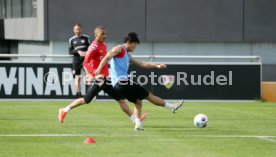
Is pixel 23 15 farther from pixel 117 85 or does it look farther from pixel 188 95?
pixel 117 85

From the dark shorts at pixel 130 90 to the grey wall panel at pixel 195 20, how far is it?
15.4 m

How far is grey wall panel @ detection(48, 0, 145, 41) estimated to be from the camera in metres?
31.2

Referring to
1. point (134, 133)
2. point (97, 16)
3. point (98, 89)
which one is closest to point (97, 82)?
point (98, 89)

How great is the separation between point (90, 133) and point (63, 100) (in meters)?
10.5

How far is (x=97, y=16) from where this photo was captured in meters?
31.4

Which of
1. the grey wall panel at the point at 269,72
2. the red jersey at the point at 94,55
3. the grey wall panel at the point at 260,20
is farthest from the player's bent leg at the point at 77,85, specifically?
the grey wall panel at the point at 269,72

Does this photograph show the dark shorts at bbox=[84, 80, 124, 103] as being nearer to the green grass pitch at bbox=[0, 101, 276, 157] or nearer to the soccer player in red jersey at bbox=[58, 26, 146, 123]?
the soccer player in red jersey at bbox=[58, 26, 146, 123]

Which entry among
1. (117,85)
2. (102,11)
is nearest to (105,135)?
(117,85)

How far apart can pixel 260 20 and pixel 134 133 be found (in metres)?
17.4

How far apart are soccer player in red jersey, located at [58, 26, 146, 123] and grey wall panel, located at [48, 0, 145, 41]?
11.6 m

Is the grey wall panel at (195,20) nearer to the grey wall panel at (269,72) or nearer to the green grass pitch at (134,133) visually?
the grey wall panel at (269,72)

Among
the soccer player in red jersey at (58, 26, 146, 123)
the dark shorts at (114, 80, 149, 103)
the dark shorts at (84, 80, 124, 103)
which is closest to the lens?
the dark shorts at (114, 80, 149, 103)

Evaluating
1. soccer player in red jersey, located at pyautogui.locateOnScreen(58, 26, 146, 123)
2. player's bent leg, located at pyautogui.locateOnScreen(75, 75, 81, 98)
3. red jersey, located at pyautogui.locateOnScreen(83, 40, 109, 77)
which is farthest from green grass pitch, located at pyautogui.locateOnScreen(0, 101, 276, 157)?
player's bent leg, located at pyautogui.locateOnScreen(75, 75, 81, 98)

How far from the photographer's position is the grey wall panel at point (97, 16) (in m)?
31.2
